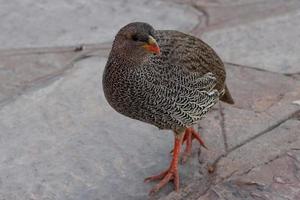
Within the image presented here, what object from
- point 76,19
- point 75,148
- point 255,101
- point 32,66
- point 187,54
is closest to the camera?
point 187,54

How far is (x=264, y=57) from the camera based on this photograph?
4688 mm

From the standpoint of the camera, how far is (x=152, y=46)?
3.18 meters

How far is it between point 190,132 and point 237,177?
46 cm

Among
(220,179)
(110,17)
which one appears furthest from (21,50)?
(220,179)

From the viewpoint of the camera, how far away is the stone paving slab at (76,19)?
5000 millimetres

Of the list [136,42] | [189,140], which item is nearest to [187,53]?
[136,42]

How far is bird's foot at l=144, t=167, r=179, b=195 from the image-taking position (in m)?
3.46

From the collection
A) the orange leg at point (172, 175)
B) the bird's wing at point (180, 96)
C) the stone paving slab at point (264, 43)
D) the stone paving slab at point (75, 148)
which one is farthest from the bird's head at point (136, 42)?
the stone paving slab at point (264, 43)

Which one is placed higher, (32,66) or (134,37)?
(134,37)

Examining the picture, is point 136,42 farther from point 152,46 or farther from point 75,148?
point 75,148

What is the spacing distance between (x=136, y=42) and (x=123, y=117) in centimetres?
93

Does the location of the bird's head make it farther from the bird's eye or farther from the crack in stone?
the crack in stone

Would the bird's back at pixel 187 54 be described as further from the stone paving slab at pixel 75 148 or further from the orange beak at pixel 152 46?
the stone paving slab at pixel 75 148

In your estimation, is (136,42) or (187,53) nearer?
(136,42)
